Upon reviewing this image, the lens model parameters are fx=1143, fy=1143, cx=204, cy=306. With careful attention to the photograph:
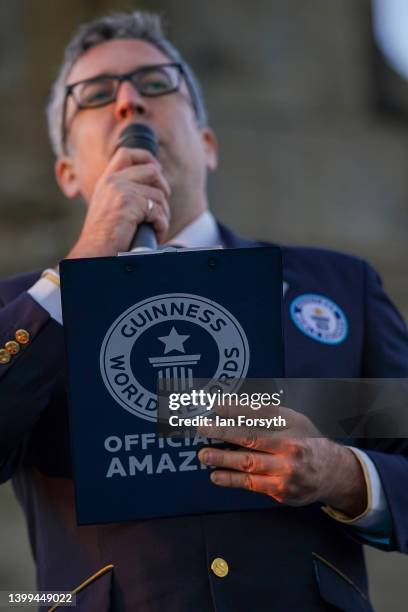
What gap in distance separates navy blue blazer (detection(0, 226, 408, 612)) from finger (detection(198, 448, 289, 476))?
15.5 inches

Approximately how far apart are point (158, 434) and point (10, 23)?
14.5ft

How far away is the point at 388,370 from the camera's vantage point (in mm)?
2344

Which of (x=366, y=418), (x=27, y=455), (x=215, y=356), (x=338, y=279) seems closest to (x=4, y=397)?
(x=27, y=455)

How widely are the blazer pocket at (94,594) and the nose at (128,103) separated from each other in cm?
106

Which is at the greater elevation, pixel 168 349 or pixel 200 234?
pixel 200 234

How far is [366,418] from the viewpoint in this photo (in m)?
2.08

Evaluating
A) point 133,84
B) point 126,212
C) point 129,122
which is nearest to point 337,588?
point 126,212

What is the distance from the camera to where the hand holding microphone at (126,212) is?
2107 mm

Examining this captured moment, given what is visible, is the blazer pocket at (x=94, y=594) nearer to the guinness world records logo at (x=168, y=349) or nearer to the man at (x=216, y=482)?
the man at (x=216, y=482)

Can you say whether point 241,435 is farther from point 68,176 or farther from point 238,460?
point 68,176

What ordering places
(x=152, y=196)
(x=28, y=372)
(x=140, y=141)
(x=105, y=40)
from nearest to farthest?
(x=28, y=372)
(x=152, y=196)
(x=140, y=141)
(x=105, y=40)

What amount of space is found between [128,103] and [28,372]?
85 centimetres

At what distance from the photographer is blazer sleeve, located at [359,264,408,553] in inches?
82.2

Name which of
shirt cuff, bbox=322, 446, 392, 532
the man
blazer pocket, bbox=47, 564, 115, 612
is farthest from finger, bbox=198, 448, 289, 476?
blazer pocket, bbox=47, 564, 115, 612
